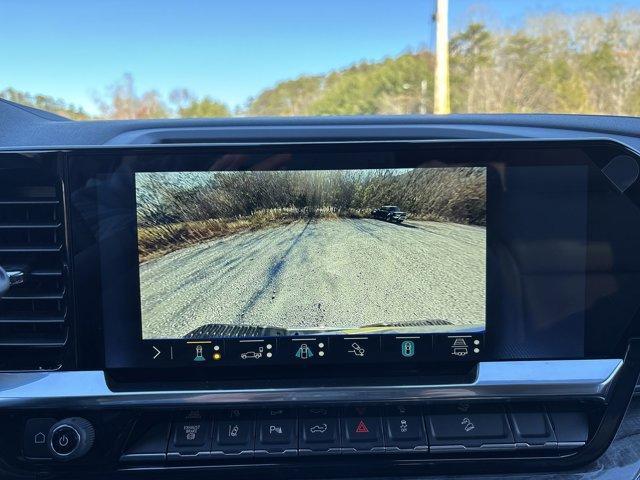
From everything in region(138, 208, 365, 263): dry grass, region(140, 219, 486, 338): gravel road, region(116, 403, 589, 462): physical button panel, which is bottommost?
region(116, 403, 589, 462): physical button panel

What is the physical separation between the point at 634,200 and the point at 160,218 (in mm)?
1389

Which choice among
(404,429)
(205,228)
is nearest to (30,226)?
(205,228)

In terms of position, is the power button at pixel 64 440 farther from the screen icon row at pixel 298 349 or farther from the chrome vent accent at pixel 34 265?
the screen icon row at pixel 298 349

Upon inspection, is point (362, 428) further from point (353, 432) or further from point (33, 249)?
point (33, 249)

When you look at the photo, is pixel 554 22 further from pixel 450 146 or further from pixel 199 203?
pixel 199 203

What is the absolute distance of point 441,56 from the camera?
500 centimetres

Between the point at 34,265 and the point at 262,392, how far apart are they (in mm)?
733

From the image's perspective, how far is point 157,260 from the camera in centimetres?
158

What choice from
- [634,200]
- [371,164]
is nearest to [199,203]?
[371,164]

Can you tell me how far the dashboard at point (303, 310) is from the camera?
1546mm

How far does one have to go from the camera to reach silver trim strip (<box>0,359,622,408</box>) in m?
1.55

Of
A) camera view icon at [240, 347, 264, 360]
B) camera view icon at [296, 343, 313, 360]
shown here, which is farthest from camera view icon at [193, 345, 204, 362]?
camera view icon at [296, 343, 313, 360]

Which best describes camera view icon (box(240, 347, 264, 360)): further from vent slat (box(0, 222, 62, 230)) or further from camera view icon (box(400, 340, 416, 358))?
vent slat (box(0, 222, 62, 230))

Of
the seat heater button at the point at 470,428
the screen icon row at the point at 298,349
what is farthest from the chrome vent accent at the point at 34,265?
the seat heater button at the point at 470,428
